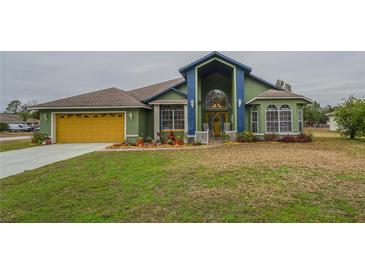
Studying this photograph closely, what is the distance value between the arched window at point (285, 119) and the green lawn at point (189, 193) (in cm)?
830

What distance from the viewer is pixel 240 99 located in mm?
14789

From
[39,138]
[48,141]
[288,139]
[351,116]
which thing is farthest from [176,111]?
[351,116]

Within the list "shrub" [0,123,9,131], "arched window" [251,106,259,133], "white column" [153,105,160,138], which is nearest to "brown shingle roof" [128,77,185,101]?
"white column" [153,105,160,138]

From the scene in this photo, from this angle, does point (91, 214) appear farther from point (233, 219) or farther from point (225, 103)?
point (225, 103)

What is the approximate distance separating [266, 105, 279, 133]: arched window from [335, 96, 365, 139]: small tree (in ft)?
18.0

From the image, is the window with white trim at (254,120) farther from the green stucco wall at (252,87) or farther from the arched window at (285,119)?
the arched window at (285,119)

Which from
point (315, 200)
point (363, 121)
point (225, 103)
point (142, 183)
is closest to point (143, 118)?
point (225, 103)

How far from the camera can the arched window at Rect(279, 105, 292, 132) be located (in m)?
15.1

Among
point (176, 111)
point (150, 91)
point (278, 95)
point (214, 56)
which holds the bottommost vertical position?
point (176, 111)

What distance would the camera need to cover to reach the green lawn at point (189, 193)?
3.51 meters

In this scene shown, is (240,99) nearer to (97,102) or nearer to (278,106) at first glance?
(278,106)

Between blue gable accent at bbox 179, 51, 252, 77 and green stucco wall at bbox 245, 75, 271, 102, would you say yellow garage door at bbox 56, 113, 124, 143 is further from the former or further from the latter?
green stucco wall at bbox 245, 75, 271, 102

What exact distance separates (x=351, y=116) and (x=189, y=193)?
17149mm

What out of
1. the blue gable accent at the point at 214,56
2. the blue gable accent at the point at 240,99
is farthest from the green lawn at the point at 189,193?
the blue gable accent at the point at 214,56
